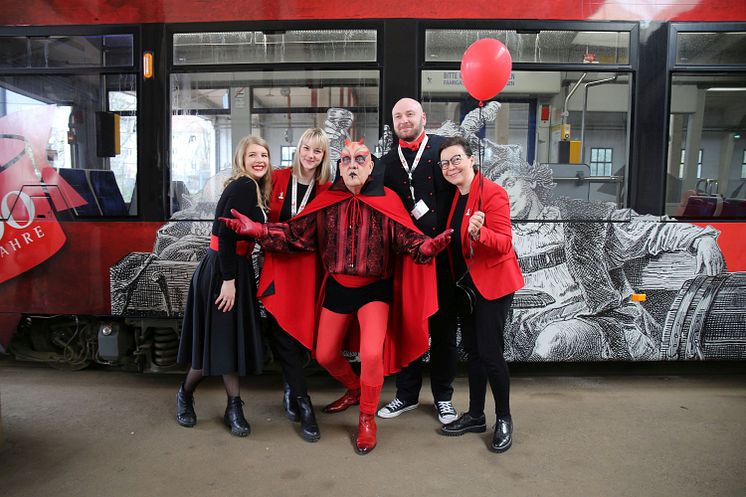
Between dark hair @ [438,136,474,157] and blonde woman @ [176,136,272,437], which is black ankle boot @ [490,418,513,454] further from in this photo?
dark hair @ [438,136,474,157]

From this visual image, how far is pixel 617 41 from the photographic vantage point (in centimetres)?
398

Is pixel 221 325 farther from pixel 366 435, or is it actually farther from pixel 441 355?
pixel 441 355

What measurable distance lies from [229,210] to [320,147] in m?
0.67

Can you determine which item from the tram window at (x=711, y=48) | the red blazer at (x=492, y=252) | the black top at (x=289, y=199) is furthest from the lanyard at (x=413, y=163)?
the tram window at (x=711, y=48)

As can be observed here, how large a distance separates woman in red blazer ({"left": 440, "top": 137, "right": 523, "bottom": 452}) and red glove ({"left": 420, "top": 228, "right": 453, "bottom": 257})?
0.50 feet

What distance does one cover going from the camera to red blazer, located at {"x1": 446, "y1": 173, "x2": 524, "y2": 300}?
10.3ft

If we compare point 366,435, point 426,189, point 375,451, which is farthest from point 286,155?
point 375,451

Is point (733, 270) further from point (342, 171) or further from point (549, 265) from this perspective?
point (342, 171)

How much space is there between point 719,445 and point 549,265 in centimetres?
152

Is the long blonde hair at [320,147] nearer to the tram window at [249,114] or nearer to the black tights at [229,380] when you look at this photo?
the tram window at [249,114]

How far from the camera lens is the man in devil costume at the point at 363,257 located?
10.5 feet

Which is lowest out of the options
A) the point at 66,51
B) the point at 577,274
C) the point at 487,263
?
the point at 577,274

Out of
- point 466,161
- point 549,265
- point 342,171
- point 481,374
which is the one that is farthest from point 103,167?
point 549,265

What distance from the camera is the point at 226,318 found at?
3.39 metres
